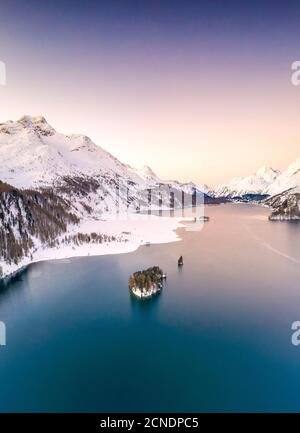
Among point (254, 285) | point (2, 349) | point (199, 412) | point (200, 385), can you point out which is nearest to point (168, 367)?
point (200, 385)

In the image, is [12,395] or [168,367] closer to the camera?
[12,395]

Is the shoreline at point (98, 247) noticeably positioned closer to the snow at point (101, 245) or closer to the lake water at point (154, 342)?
the snow at point (101, 245)

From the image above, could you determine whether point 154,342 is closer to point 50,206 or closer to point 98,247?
point 98,247

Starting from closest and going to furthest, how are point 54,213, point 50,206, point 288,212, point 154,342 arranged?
point 154,342 < point 54,213 < point 50,206 < point 288,212

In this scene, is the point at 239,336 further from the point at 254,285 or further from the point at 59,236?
the point at 59,236

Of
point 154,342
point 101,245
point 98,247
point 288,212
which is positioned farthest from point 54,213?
point 288,212

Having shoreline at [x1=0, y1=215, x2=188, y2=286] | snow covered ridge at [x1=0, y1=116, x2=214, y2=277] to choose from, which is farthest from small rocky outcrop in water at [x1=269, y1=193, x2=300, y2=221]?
shoreline at [x1=0, y1=215, x2=188, y2=286]

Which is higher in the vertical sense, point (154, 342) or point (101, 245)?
point (101, 245)
